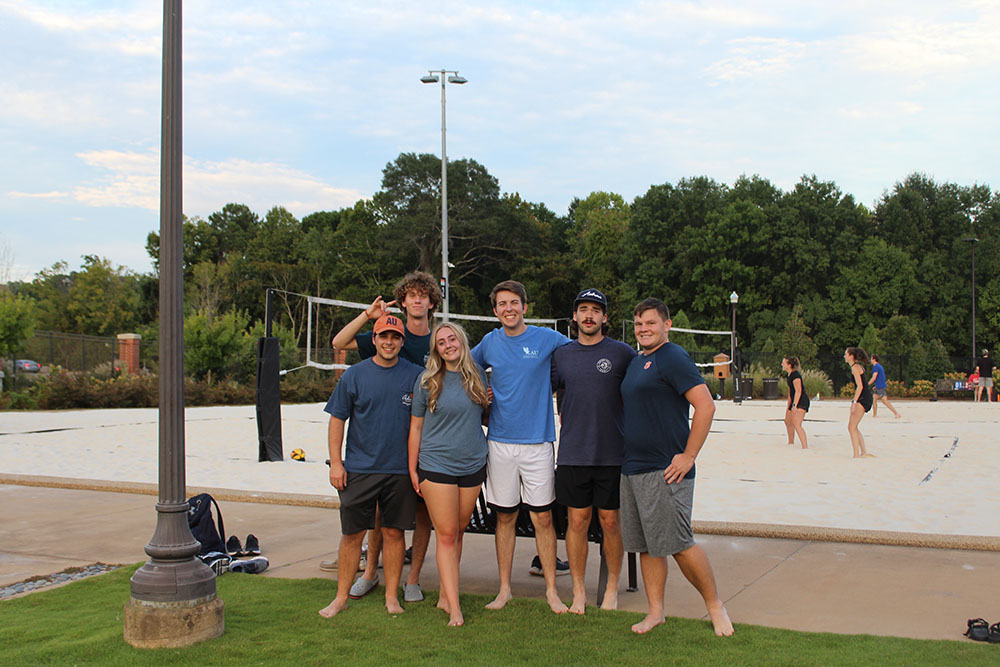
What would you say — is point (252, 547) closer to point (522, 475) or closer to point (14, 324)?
point (522, 475)

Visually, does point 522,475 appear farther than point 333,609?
Yes

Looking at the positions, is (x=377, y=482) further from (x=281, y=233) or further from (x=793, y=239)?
(x=281, y=233)

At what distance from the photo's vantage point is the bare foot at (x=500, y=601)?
5.08 meters

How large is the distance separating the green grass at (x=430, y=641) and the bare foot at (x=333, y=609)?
0.04 metres

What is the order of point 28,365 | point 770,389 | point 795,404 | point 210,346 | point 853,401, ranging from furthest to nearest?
point 28,365, point 770,389, point 210,346, point 795,404, point 853,401

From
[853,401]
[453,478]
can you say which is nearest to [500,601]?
[453,478]

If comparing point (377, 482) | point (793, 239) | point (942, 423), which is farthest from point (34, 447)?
point (793, 239)

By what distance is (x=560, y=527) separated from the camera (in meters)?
5.55

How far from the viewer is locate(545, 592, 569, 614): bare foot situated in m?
4.98

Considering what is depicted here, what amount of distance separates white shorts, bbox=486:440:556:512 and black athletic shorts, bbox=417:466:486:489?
117mm

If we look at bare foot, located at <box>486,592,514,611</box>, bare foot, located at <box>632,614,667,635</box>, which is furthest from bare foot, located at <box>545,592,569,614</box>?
bare foot, located at <box>632,614,667,635</box>

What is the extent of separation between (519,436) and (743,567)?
2.11 metres

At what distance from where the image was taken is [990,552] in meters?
6.37

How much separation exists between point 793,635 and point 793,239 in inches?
2159
